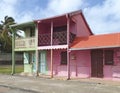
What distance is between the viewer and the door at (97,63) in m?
19.1

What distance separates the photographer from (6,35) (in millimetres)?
48594

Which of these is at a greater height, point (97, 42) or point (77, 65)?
point (97, 42)

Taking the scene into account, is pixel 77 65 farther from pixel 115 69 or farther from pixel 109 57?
pixel 115 69

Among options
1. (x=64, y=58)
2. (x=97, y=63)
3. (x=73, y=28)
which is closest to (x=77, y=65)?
(x=64, y=58)

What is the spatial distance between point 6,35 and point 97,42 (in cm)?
3267

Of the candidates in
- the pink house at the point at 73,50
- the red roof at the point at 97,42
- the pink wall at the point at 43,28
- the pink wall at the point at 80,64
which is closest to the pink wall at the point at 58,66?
the pink house at the point at 73,50

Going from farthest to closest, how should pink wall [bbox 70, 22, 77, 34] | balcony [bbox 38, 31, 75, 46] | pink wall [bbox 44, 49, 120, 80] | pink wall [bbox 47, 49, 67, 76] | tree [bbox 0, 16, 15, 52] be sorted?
tree [bbox 0, 16, 15, 52] < pink wall [bbox 70, 22, 77, 34] < pink wall [bbox 47, 49, 67, 76] < balcony [bbox 38, 31, 75, 46] < pink wall [bbox 44, 49, 120, 80]

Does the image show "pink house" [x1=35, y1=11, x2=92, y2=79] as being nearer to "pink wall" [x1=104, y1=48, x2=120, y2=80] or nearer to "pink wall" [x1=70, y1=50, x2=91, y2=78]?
"pink wall" [x1=70, y1=50, x2=91, y2=78]

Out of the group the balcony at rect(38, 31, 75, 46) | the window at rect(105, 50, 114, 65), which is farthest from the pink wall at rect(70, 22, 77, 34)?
the window at rect(105, 50, 114, 65)

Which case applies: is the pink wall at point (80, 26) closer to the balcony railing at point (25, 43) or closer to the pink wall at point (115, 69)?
the balcony railing at point (25, 43)

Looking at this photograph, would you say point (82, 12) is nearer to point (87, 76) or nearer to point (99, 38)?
point (99, 38)

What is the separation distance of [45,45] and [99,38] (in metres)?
5.31

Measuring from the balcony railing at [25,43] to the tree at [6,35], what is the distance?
24559 mm

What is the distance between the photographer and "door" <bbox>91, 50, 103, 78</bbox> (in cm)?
1906
